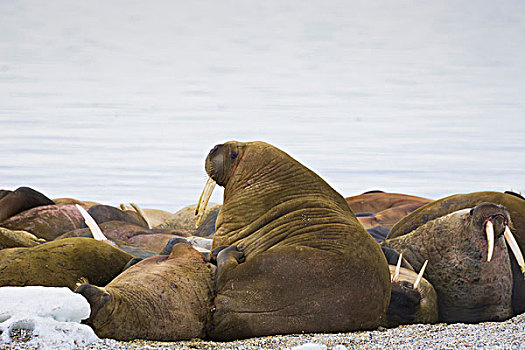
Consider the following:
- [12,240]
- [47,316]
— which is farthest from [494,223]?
[12,240]

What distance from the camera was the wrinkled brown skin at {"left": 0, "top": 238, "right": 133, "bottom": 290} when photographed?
6328mm

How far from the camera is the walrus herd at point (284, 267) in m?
5.69

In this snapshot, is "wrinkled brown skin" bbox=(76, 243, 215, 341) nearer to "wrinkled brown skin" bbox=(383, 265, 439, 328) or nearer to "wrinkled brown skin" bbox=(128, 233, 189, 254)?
"wrinkled brown skin" bbox=(383, 265, 439, 328)

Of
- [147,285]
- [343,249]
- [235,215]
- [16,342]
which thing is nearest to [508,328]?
[343,249]

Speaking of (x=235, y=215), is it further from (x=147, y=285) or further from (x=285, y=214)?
(x=147, y=285)

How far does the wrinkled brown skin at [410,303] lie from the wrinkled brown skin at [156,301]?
185cm

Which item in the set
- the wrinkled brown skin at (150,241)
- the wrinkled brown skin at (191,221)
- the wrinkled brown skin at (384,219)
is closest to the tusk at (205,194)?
the wrinkled brown skin at (150,241)

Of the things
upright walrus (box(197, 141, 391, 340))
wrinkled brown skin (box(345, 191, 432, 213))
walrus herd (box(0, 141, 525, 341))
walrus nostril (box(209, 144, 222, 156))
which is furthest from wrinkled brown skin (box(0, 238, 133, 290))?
wrinkled brown skin (box(345, 191, 432, 213))

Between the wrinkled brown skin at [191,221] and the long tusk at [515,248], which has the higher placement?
the long tusk at [515,248]

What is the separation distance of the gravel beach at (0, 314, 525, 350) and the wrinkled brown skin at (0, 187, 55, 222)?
8545mm

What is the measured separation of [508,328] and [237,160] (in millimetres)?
3147

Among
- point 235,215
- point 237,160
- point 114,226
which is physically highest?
point 237,160

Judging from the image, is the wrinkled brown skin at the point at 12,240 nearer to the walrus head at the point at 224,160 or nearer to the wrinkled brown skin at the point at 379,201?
the walrus head at the point at 224,160

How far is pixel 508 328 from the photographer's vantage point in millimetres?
5891
